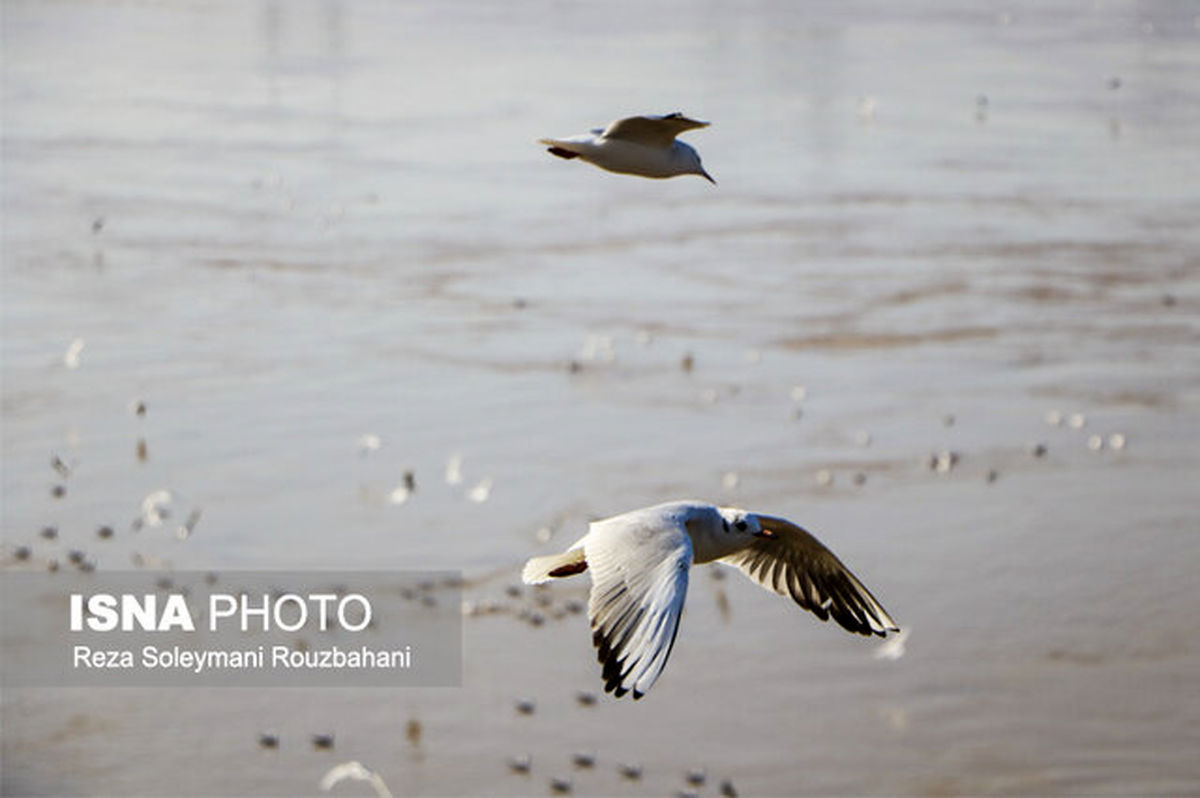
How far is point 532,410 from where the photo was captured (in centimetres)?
2298

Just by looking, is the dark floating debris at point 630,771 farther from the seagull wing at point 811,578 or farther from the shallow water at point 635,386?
the seagull wing at point 811,578

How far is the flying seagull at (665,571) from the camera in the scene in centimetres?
591

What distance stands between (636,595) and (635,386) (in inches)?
694

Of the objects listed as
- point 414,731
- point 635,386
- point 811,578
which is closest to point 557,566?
point 811,578

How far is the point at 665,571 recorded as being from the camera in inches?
250

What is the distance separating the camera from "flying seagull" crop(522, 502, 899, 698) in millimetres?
5910

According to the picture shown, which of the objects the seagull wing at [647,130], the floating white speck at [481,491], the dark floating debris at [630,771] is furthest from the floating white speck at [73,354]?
the seagull wing at [647,130]

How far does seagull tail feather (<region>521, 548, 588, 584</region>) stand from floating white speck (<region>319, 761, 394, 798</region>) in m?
9.19

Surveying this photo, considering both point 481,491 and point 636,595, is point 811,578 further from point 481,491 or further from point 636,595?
point 481,491

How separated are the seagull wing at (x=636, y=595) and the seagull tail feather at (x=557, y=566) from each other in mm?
180

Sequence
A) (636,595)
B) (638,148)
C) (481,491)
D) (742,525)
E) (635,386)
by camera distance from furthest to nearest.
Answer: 1. (635,386)
2. (481,491)
3. (638,148)
4. (742,525)
5. (636,595)

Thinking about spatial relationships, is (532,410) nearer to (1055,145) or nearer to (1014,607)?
(1014,607)

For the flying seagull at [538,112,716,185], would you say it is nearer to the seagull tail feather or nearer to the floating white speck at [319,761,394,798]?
the seagull tail feather

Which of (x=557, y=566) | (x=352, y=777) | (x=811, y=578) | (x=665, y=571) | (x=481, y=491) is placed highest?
(x=665, y=571)
